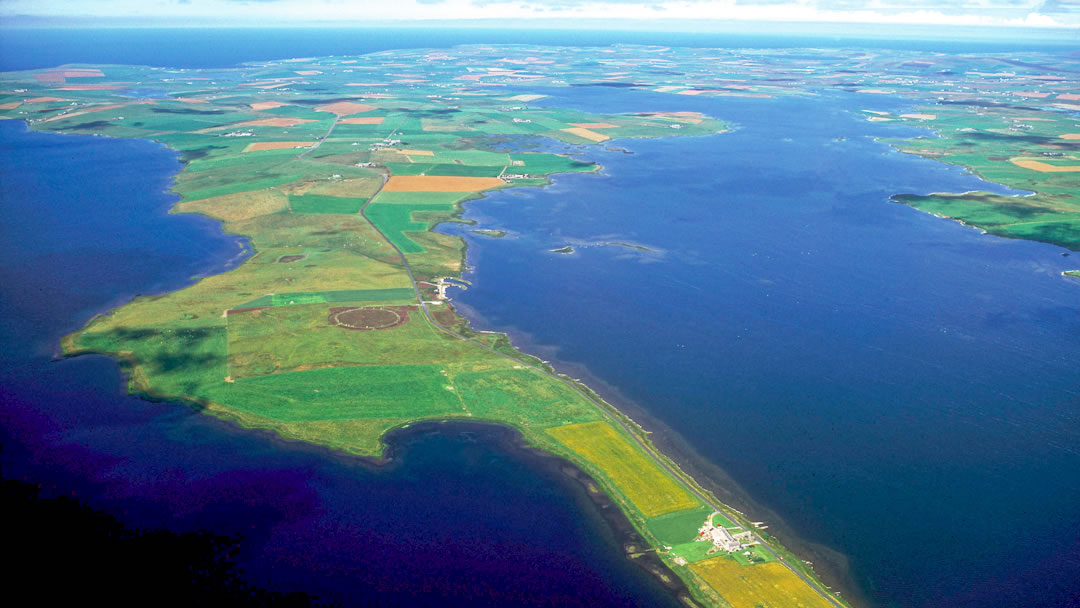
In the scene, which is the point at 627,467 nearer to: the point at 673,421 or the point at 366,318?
the point at 673,421

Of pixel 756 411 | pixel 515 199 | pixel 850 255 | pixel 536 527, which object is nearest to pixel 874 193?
pixel 850 255

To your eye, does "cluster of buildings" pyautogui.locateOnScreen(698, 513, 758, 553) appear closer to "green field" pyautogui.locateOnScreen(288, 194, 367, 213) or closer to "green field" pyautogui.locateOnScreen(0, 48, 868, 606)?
"green field" pyautogui.locateOnScreen(0, 48, 868, 606)

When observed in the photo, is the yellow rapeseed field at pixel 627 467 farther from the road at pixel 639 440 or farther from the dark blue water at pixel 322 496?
the dark blue water at pixel 322 496

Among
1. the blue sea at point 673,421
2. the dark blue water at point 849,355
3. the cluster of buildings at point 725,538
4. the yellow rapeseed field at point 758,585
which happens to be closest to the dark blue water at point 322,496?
the blue sea at point 673,421

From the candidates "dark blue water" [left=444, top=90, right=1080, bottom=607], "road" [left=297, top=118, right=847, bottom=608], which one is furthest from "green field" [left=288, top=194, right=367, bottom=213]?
"road" [left=297, top=118, right=847, bottom=608]

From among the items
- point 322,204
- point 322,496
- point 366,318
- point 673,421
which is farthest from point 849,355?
point 322,204
